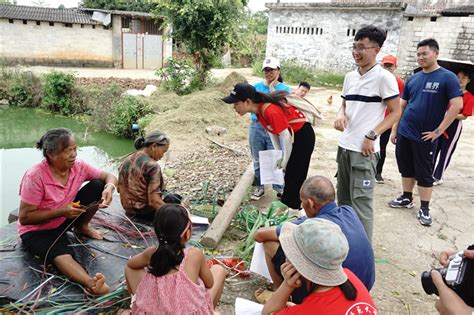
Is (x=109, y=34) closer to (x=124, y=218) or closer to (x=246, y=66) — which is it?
(x=246, y=66)

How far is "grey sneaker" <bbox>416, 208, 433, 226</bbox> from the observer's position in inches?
165

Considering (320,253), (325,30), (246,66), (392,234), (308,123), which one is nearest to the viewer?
(320,253)

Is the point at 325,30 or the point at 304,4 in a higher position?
the point at 304,4

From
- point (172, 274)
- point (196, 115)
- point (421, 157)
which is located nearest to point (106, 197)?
point (172, 274)

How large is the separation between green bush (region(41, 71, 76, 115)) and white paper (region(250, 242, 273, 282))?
12.4 meters

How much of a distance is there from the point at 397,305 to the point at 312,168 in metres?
3.41

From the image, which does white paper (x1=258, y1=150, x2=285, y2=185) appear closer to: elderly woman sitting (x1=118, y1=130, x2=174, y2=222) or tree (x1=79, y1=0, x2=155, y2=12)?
elderly woman sitting (x1=118, y1=130, x2=174, y2=222)

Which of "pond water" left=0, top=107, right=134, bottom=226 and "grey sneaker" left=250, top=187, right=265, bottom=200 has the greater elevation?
"grey sneaker" left=250, top=187, right=265, bottom=200

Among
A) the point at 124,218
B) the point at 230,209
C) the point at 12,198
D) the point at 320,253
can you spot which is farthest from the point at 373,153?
the point at 12,198

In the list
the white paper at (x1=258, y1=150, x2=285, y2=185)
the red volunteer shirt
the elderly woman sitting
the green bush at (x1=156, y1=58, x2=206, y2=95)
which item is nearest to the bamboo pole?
the white paper at (x1=258, y1=150, x2=285, y2=185)

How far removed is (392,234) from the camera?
4.03 m

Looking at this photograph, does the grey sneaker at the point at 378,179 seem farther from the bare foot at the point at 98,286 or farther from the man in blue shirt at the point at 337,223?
the bare foot at the point at 98,286

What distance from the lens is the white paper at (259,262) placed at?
280 centimetres

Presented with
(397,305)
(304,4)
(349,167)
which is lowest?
(397,305)
